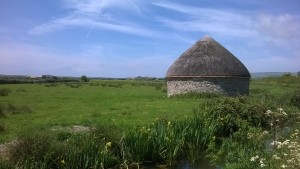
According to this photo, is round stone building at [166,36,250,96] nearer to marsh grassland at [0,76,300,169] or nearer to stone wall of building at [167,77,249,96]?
stone wall of building at [167,77,249,96]

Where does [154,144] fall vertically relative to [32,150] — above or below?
below

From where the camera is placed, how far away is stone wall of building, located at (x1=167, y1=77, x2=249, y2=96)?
31.8m

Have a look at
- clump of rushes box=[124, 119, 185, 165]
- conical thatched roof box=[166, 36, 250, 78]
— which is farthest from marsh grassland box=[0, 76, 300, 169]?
conical thatched roof box=[166, 36, 250, 78]

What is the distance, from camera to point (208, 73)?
31.7m

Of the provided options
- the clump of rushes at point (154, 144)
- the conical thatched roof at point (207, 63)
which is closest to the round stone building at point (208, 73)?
the conical thatched roof at point (207, 63)

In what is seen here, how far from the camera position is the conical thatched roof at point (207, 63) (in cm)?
3184

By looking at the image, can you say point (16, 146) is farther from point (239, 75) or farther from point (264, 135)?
point (239, 75)

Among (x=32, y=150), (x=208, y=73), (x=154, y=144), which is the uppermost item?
(x=208, y=73)

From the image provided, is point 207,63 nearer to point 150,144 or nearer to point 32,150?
point 150,144

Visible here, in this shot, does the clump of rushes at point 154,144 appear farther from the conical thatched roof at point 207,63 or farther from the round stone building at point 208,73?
the conical thatched roof at point 207,63

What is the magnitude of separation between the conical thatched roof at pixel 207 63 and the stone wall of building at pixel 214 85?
0.45 meters

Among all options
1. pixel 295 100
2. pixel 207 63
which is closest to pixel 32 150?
pixel 295 100

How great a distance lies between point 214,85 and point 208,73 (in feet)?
3.65

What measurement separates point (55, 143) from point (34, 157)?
0.92 meters
